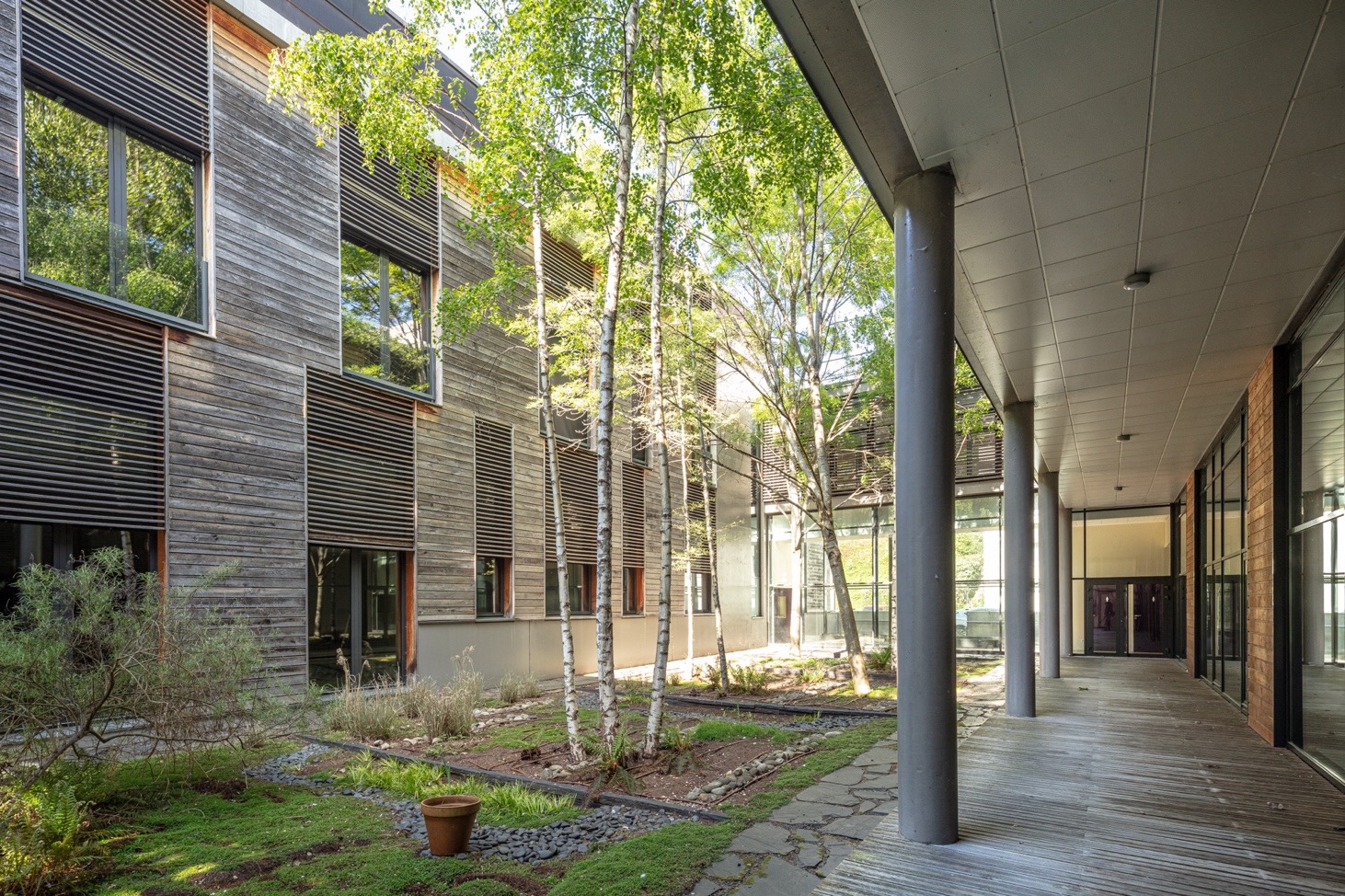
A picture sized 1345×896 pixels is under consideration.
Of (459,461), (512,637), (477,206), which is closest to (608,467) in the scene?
(477,206)

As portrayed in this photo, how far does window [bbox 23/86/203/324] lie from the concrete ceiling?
23.8 feet

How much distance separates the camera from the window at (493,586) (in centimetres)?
1248

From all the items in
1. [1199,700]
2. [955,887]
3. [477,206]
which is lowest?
[1199,700]

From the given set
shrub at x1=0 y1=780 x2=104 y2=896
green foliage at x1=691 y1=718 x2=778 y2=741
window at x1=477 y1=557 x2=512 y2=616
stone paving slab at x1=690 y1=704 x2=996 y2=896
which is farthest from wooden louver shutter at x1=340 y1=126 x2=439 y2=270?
stone paving slab at x1=690 y1=704 x2=996 y2=896

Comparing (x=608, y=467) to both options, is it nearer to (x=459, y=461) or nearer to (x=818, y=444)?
(x=818, y=444)

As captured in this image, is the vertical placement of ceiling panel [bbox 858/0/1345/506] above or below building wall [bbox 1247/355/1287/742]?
above

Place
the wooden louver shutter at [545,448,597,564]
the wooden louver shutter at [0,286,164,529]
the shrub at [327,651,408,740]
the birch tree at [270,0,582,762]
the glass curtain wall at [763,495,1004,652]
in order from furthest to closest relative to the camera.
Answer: the glass curtain wall at [763,495,1004,652] < the wooden louver shutter at [545,448,597,564] < the shrub at [327,651,408,740] < the wooden louver shutter at [0,286,164,529] < the birch tree at [270,0,582,762]

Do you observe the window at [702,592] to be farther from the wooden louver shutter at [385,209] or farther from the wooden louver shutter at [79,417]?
the wooden louver shutter at [79,417]

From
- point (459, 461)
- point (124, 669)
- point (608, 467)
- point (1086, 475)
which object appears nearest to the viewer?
point (124, 669)

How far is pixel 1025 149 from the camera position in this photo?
393 cm

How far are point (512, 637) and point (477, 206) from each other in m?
7.43

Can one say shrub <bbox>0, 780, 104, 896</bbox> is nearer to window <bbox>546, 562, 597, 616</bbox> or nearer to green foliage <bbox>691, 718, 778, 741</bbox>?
green foliage <bbox>691, 718, 778, 741</bbox>

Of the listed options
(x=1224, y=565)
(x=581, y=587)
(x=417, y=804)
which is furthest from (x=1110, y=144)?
(x=581, y=587)

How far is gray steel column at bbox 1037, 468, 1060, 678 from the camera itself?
40.8 feet
